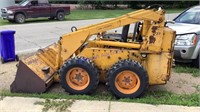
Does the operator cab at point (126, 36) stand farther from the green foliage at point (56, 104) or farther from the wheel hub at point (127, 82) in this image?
the green foliage at point (56, 104)

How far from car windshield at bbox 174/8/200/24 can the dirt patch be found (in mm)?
1841

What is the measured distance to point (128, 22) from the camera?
513cm

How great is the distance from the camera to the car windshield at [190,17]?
312 inches

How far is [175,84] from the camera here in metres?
6.05

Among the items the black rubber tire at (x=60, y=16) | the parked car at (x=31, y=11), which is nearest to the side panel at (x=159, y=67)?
the parked car at (x=31, y=11)

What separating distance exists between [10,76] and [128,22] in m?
2.97

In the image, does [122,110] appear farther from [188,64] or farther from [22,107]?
[188,64]

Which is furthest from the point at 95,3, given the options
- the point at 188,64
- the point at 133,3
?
the point at 188,64

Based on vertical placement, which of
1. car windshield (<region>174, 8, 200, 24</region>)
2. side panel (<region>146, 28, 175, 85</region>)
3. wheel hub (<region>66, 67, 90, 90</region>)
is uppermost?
car windshield (<region>174, 8, 200, 24</region>)

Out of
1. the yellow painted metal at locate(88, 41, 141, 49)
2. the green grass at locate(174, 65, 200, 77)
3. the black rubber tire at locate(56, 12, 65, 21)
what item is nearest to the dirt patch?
the green grass at locate(174, 65, 200, 77)

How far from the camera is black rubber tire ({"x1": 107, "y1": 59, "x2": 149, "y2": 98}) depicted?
4.95 meters

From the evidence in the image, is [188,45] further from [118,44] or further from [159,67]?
[118,44]

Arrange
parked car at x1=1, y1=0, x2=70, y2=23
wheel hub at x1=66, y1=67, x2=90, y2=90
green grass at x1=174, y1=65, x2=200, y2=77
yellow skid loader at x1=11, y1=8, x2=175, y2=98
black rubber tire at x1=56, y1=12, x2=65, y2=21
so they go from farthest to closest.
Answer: black rubber tire at x1=56, y1=12, x2=65, y2=21, parked car at x1=1, y1=0, x2=70, y2=23, green grass at x1=174, y1=65, x2=200, y2=77, wheel hub at x1=66, y1=67, x2=90, y2=90, yellow skid loader at x1=11, y1=8, x2=175, y2=98

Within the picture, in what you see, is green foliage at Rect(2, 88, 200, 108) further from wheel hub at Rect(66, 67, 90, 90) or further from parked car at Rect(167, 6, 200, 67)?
parked car at Rect(167, 6, 200, 67)
